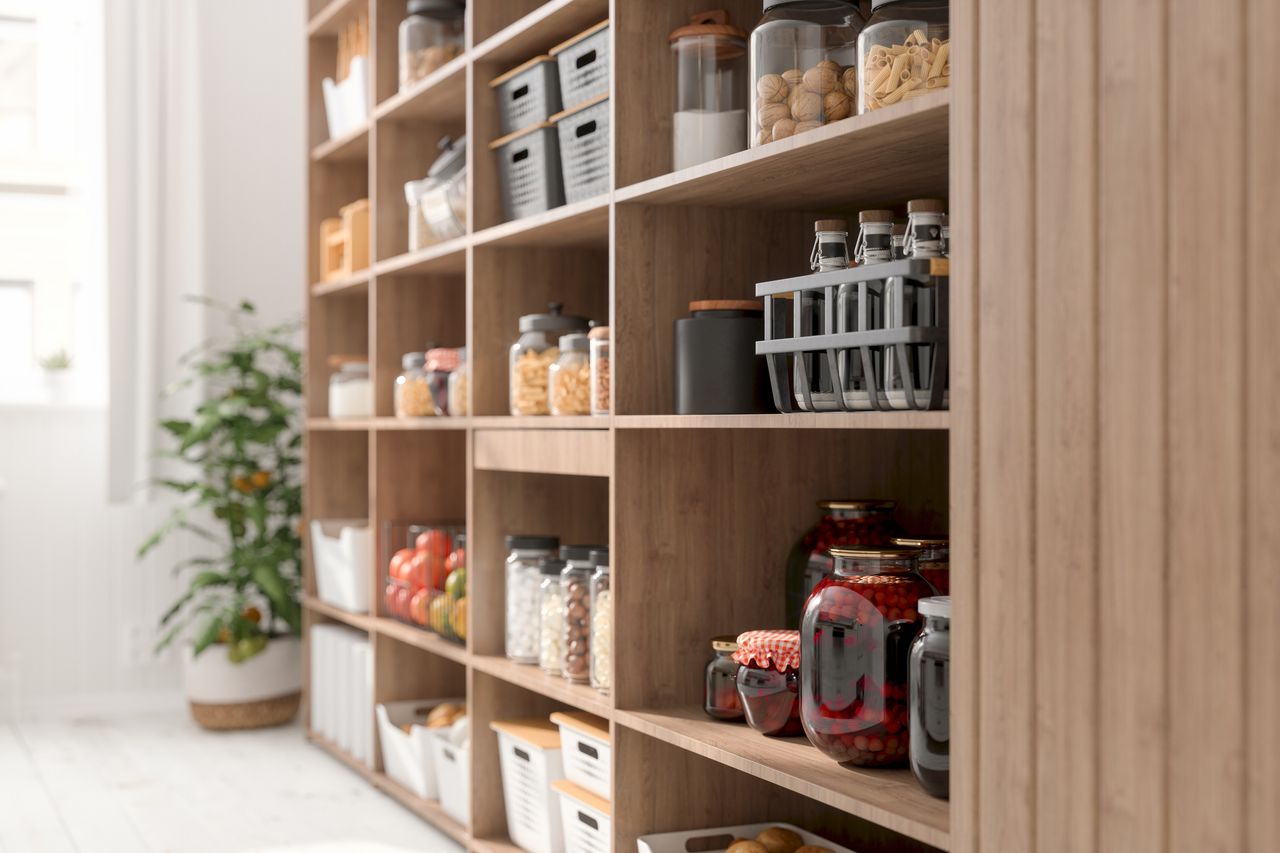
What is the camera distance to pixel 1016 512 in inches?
58.4

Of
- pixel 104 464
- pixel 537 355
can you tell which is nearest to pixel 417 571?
pixel 537 355

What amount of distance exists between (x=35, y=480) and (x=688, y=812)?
2.84 metres

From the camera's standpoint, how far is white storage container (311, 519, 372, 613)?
357 cm

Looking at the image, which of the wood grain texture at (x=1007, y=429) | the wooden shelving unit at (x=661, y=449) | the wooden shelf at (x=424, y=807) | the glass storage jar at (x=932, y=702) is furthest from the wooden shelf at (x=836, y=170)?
the wooden shelf at (x=424, y=807)

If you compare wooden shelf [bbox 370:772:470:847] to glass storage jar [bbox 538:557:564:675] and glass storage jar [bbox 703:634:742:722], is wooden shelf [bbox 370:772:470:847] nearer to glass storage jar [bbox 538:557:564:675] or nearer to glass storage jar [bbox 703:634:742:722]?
glass storage jar [bbox 538:557:564:675]

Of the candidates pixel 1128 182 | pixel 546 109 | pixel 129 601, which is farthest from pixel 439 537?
pixel 1128 182

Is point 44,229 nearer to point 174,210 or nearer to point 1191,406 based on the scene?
point 174,210

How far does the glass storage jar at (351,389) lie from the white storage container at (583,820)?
4.46 ft

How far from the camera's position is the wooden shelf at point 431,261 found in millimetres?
3000

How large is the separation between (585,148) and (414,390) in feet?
3.07

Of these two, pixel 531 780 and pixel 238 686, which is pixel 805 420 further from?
pixel 238 686

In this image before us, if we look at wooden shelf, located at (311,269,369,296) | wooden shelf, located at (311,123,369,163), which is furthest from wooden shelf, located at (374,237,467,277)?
wooden shelf, located at (311,123,369,163)

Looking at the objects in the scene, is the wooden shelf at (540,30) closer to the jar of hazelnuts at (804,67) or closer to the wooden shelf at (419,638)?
the jar of hazelnuts at (804,67)

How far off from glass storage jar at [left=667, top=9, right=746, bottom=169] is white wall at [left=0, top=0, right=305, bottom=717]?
2.61 metres
